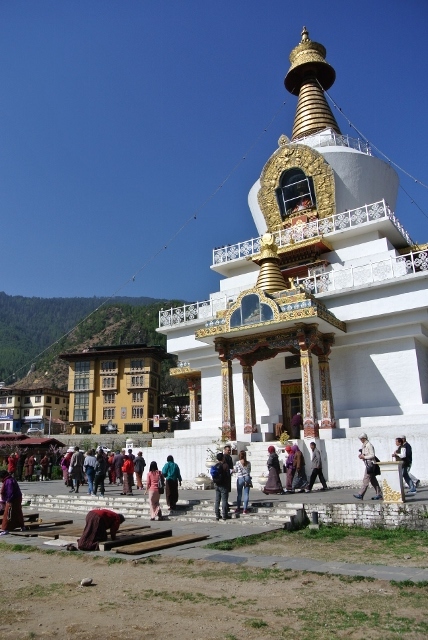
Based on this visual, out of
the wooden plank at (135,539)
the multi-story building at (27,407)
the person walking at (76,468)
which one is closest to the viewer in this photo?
the wooden plank at (135,539)

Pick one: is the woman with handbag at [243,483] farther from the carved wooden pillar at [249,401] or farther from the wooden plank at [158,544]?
the carved wooden pillar at [249,401]

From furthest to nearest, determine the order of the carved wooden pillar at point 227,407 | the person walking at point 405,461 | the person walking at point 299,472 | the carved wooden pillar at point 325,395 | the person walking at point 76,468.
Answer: the carved wooden pillar at point 227,407 < the carved wooden pillar at point 325,395 < the person walking at point 76,468 < the person walking at point 299,472 < the person walking at point 405,461

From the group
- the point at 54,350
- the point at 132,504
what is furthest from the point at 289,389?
the point at 54,350

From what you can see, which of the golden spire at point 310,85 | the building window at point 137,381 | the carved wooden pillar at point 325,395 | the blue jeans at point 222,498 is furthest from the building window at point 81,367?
the blue jeans at point 222,498

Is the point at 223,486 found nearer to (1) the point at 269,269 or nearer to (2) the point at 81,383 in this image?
(1) the point at 269,269

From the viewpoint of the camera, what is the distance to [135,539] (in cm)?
927

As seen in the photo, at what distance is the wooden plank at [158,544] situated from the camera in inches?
331

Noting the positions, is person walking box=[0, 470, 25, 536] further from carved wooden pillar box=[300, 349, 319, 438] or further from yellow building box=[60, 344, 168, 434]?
yellow building box=[60, 344, 168, 434]

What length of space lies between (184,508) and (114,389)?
187 ft

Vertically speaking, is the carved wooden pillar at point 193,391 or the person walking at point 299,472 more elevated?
the carved wooden pillar at point 193,391

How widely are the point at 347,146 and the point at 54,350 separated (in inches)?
4300

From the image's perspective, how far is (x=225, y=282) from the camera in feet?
81.1

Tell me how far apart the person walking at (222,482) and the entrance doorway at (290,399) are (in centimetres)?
937

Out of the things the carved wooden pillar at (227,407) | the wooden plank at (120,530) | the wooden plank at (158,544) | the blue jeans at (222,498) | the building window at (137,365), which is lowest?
the wooden plank at (158,544)
